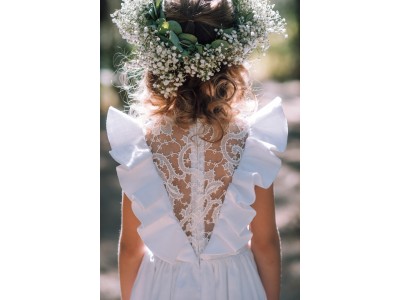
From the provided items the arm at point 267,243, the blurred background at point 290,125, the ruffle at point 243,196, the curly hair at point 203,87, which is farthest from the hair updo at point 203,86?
the blurred background at point 290,125

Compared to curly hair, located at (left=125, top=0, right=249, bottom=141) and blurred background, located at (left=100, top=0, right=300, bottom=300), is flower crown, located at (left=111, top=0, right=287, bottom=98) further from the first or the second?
blurred background, located at (left=100, top=0, right=300, bottom=300)

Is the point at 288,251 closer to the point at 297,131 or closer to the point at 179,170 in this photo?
the point at 297,131

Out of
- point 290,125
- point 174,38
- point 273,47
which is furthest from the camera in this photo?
point 290,125

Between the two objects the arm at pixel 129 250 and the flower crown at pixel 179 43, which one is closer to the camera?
the flower crown at pixel 179 43

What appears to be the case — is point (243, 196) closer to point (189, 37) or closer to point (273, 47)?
point (189, 37)

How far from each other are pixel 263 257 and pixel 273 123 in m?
0.51

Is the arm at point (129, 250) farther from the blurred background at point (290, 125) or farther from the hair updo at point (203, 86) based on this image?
the blurred background at point (290, 125)

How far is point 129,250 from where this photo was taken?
7.60 ft

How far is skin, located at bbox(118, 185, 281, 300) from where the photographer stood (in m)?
2.25

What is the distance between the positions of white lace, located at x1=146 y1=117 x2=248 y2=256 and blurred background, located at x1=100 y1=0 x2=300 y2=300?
2054mm

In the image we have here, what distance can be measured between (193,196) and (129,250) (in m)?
0.34

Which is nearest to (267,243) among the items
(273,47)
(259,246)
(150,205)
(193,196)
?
(259,246)

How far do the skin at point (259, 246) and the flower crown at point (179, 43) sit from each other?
48 cm

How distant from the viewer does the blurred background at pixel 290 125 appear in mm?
4375
